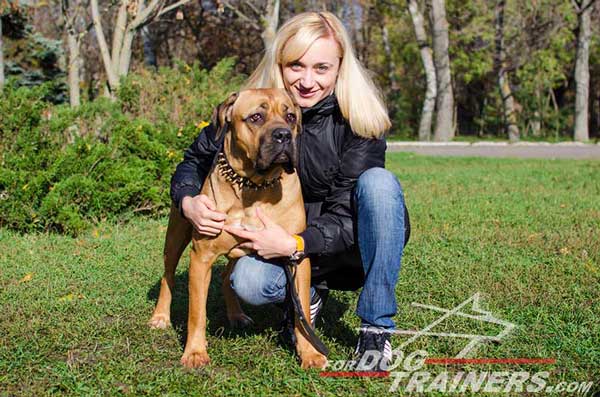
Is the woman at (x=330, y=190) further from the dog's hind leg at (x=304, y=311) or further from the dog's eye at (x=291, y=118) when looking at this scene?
the dog's eye at (x=291, y=118)

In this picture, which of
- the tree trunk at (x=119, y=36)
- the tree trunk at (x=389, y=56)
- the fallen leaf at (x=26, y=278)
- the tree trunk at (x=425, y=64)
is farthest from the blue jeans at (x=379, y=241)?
the tree trunk at (x=389, y=56)

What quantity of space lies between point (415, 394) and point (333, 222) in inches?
39.5

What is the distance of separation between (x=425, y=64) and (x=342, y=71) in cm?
2059

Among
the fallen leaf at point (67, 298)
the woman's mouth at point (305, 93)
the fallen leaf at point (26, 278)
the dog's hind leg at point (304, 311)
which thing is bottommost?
the fallen leaf at point (67, 298)

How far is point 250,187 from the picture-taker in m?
3.40

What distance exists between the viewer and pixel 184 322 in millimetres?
4105

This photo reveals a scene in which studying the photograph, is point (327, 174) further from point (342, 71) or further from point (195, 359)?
point (195, 359)

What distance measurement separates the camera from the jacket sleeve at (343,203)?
3425mm

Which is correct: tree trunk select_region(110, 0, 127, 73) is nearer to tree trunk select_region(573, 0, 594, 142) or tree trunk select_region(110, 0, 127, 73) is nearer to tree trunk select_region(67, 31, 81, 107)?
tree trunk select_region(67, 31, 81, 107)

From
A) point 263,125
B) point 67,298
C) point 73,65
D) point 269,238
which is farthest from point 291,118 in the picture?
point 73,65

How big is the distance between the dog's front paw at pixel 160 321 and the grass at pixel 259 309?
61 millimetres

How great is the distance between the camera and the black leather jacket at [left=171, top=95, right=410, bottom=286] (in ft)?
11.5

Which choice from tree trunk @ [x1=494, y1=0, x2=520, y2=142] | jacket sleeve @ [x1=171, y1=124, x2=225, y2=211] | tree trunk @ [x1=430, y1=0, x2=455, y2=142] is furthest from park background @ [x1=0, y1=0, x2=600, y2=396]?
tree trunk @ [x1=494, y1=0, x2=520, y2=142]

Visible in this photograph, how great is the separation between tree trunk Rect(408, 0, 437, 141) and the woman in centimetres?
1980
